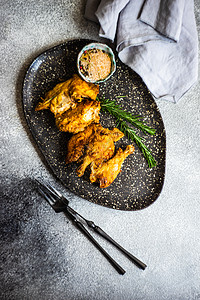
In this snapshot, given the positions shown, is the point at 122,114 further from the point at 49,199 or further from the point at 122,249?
the point at 122,249

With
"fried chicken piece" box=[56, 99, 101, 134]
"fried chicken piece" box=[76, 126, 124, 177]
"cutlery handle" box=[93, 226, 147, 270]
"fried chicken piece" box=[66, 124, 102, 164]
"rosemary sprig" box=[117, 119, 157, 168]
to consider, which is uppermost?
"fried chicken piece" box=[56, 99, 101, 134]

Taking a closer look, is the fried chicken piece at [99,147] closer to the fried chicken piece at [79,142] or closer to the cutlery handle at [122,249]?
the fried chicken piece at [79,142]

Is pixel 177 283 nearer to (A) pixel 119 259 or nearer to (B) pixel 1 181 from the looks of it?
(A) pixel 119 259

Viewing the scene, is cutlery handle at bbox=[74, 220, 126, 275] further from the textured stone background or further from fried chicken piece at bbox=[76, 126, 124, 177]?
fried chicken piece at bbox=[76, 126, 124, 177]

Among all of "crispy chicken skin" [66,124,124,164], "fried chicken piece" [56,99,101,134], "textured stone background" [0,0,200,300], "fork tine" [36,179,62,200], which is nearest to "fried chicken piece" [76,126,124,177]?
"crispy chicken skin" [66,124,124,164]

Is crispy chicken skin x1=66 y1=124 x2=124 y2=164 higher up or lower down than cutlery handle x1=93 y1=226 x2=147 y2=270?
higher up

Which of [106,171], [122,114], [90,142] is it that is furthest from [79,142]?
[122,114]

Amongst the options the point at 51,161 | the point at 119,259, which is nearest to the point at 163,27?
the point at 51,161
